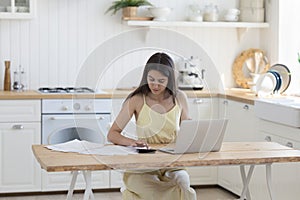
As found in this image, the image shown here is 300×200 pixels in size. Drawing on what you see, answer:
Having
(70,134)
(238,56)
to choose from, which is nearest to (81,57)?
(70,134)

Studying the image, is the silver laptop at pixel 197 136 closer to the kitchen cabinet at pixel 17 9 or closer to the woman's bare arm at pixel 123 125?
the woman's bare arm at pixel 123 125

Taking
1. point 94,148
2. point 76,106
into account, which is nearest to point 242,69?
point 94,148

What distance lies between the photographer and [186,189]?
332cm

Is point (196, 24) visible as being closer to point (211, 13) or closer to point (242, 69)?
point (211, 13)

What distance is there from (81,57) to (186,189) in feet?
8.89

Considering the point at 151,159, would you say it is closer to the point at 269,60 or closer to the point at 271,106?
the point at 271,106

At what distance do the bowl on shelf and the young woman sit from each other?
7.81 ft

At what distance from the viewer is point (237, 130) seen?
17.4 ft

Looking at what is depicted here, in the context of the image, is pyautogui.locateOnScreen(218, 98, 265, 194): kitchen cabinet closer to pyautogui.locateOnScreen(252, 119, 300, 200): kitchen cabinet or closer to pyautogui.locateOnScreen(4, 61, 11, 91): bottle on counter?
pyautogui.locateOnScreen(252, 119, 300, 200): kitchen cabinet

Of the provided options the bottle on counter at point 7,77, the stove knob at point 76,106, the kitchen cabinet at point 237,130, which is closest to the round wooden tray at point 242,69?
the kitchen cabinet at point 237,130

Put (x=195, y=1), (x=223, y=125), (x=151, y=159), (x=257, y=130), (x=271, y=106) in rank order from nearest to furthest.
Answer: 1. (x=151, y=159)
2. (x=223, y=125)
3. (x=271, y=106)
4. (x=257, y=130)
5. (x=195, y=1)

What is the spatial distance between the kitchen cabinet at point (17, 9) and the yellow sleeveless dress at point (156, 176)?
7.76 feet

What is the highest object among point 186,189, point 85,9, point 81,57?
point 85,9

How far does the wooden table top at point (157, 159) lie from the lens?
2.93 m
